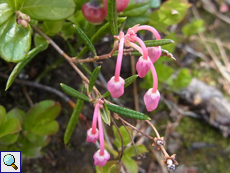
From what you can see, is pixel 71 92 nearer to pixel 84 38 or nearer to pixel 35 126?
pixel 84 38

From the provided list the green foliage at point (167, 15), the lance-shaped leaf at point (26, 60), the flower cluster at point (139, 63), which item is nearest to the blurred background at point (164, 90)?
the green foliage at point (167, 15)

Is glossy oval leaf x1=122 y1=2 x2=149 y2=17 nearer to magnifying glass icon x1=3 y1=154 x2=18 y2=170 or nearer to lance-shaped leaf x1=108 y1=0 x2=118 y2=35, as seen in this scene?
lance-shaped leaf x1=108 y1=0 x2=118 y2=35

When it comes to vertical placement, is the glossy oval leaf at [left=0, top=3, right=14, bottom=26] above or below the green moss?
above

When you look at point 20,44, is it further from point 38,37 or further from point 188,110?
point 188,110

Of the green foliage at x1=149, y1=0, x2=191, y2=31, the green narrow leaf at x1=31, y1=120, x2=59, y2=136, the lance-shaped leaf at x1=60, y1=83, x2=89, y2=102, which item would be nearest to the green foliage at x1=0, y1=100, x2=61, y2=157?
the green narrow leaf at x1=31, y1=120, x2=59, y2=136

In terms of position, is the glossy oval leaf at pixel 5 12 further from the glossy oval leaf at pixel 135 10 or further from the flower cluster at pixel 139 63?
the glossy oval leaf at pixel 135 10
